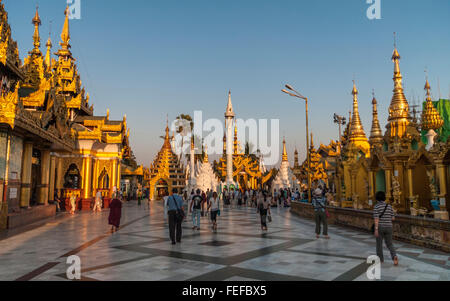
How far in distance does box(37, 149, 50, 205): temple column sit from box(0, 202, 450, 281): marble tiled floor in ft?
24.2

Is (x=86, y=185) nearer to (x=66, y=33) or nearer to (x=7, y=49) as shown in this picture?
(x=7, y=49)

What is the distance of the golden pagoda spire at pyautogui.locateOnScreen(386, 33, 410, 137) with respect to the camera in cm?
1482

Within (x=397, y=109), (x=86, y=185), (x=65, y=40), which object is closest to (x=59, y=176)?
(x=86, y=185)

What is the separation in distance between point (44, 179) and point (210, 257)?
1472 centimetres

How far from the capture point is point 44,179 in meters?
18.2

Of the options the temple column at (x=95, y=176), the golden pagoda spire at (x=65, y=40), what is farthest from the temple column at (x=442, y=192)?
the golden pagoda spire at (x=65, y=40)

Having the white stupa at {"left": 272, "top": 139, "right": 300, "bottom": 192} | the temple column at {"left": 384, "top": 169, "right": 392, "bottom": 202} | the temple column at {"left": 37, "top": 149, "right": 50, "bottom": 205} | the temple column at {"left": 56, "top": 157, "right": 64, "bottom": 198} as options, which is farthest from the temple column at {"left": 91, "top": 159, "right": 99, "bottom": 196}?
the white stupa at {"left": 272, "top": 139, "right": 300, "bottom": 192}

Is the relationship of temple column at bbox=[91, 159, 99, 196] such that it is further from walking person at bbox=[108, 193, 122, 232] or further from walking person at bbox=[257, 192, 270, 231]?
walking person at bbox=[257, 192, 270, 231]

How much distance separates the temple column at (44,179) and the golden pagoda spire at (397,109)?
18.7m

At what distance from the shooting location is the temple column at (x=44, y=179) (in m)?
18.1

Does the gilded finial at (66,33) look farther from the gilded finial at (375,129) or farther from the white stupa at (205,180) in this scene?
the gilded finial at (375,129)
